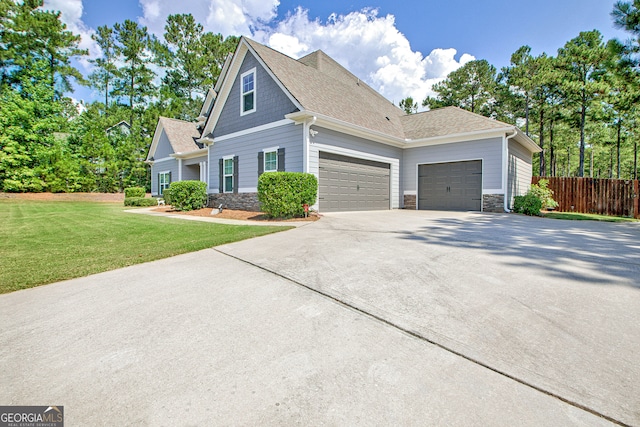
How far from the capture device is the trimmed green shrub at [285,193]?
855 centimetres

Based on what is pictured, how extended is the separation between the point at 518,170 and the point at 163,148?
22150 mm

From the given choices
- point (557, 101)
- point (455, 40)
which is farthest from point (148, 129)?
point (557, 101)

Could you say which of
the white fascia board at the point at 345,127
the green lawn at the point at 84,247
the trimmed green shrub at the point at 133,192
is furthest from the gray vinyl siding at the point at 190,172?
Result: the green lawn at the point at 84,247

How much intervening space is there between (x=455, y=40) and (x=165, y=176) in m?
22.6

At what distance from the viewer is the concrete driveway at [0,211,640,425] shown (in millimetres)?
1396

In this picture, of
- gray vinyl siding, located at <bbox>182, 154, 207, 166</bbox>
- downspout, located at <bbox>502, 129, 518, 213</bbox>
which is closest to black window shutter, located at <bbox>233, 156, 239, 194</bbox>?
gray vinyl siding, located at <bbox>182, 154, 207, 166</bbox>

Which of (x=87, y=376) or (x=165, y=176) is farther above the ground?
(x=165, y=176)

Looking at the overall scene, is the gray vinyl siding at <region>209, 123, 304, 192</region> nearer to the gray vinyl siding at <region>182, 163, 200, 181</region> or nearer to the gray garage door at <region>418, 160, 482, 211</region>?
the gray vinyl siding at <region>182, 163, 200, 181</region>

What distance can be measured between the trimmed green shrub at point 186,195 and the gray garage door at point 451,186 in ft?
34.9

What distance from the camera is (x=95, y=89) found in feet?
100

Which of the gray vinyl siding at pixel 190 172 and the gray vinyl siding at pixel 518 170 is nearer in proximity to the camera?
the gray vinyl siding at pixel 518 170

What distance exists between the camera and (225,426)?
4.21ft

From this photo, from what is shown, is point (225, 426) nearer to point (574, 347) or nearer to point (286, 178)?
point (574, 347)

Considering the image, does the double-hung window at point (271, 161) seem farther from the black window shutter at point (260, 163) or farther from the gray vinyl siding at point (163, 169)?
the gray vinyl siding at point (163, 169)
